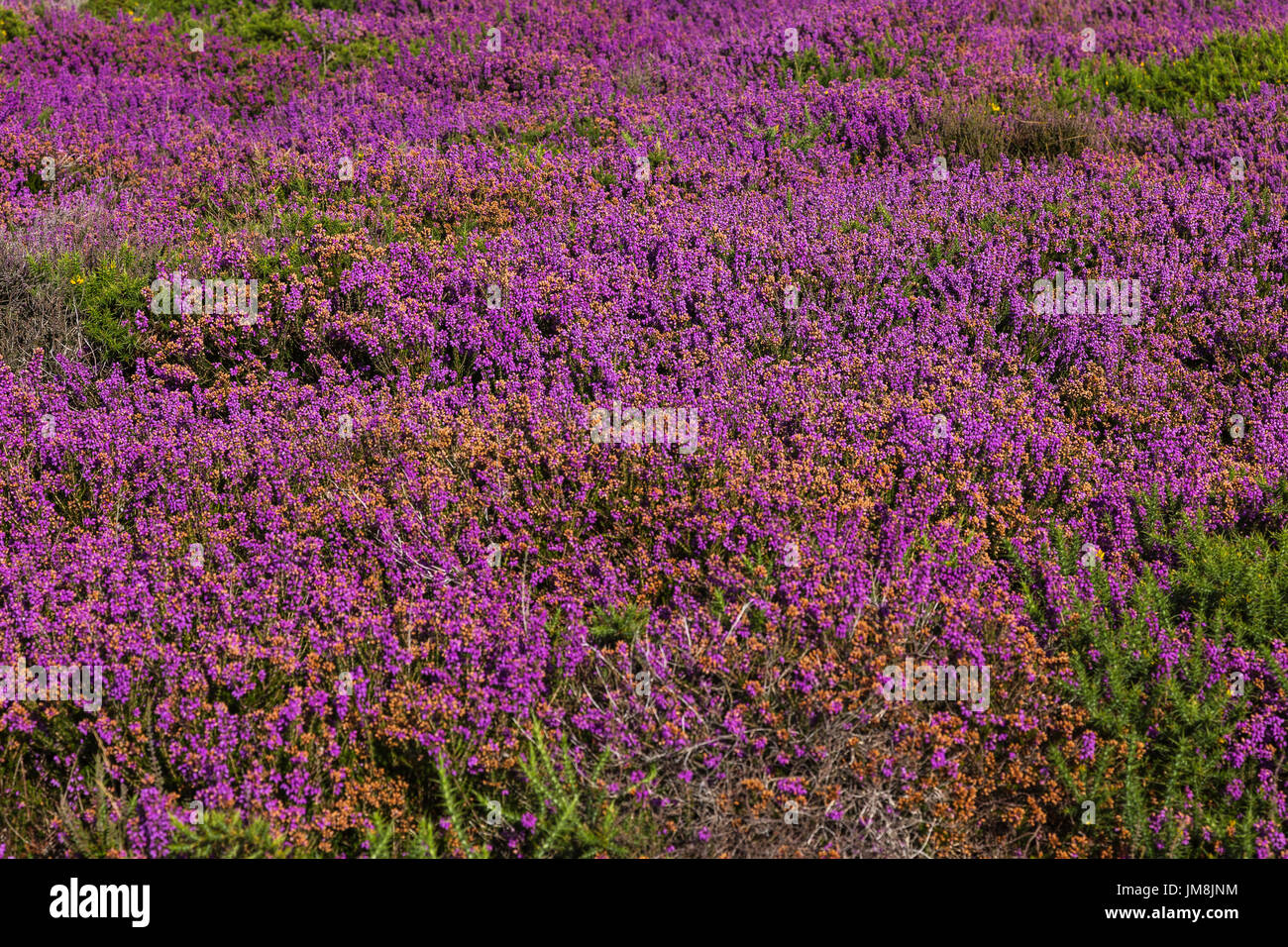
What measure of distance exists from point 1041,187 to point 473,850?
5498 millimetres

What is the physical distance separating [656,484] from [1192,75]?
23.5 feet

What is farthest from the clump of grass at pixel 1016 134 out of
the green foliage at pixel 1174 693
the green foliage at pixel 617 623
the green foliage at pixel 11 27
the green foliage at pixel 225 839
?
the green foliage at pixel 11 27

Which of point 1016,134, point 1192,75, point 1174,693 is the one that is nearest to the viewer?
point 1174,693

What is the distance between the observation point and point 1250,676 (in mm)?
3053

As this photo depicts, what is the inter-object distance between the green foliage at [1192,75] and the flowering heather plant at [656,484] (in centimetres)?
55

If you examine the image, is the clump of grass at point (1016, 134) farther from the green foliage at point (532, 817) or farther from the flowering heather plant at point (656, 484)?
the green foliage at point (532, 817)

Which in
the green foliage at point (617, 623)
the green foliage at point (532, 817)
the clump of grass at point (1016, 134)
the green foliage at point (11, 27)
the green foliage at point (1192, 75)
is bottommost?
the green foliage at point (532, 817)

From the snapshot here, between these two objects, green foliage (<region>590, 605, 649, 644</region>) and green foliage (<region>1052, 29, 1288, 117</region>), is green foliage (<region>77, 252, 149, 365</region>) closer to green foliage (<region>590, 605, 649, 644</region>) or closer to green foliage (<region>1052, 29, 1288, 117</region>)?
green foliage (<region>590, 605, 649, 644</region>)

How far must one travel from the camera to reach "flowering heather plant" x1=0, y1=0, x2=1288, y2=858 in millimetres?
2828

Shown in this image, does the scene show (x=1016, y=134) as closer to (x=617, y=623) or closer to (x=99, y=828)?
(x=617, y=623)

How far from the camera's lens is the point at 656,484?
12.4ft

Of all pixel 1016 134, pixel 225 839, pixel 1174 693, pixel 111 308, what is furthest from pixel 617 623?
pixel 1016 134

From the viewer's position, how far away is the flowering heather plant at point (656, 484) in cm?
283

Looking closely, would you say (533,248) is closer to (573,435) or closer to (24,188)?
(573,435)
